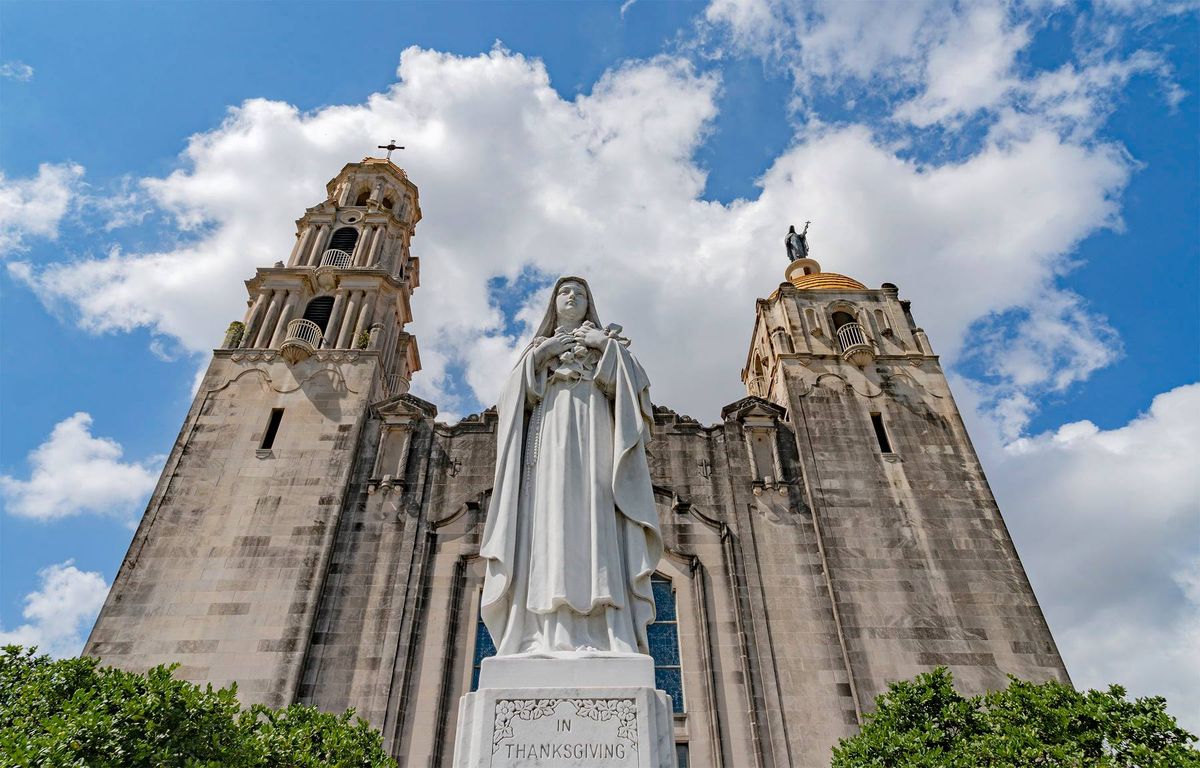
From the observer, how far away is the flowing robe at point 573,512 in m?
5.40

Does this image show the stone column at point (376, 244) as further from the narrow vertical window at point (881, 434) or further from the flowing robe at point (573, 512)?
the flowing robe at point (573, 512)

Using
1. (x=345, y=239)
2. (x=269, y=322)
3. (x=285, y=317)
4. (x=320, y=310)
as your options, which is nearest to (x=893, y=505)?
(x=320, y=310)

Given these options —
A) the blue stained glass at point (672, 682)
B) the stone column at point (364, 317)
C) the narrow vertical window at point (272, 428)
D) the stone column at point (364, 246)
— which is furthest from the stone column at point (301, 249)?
the blue stained glass at point (672, 682)

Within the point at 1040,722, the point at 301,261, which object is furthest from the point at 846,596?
the point at 301,261

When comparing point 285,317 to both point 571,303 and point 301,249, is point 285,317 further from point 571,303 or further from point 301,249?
point 571,303

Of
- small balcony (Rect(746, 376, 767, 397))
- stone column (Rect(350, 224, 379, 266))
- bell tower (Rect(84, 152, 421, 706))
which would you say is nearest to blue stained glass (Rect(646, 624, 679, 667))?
bell tower (Rect(84, 152, 421, 706))

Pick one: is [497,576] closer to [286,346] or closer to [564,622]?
[564,622]

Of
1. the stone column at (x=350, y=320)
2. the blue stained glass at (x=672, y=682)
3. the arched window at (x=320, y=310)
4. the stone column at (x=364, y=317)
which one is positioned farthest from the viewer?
the arched window at (x=320, y=310)

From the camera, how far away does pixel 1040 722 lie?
40.5 ft

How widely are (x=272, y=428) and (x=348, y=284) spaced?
6197 millimetres

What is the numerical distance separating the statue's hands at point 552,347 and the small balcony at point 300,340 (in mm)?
17016

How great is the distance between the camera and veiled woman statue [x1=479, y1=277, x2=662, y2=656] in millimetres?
5406

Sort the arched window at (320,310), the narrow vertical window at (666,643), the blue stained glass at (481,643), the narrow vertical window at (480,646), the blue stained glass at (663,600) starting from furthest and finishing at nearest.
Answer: the arched window at (320,310) → the blue stained glass at (663,600) → the blue stained glass at (481,643) → the narrow vertical window at (480,646) → the narrow vertical window at (666,643)

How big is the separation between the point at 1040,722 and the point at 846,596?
5.05 metres
